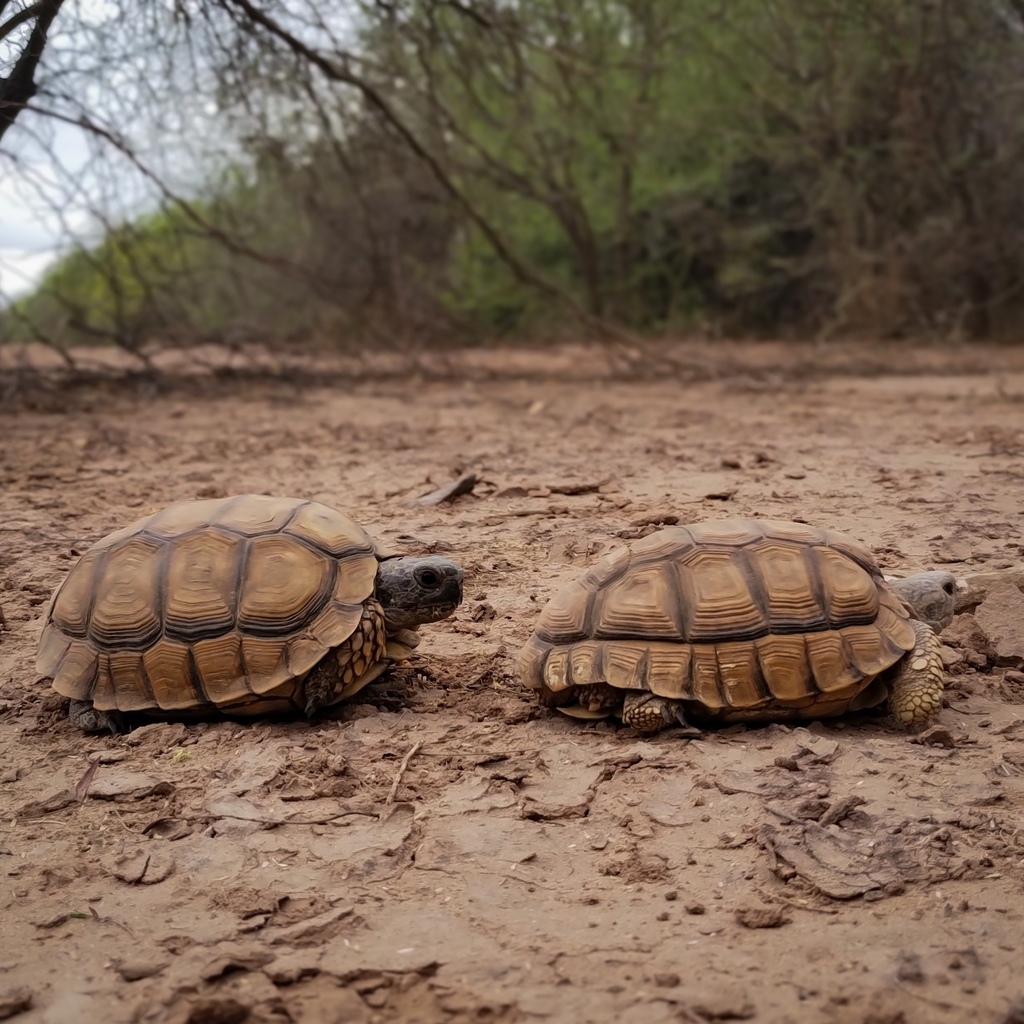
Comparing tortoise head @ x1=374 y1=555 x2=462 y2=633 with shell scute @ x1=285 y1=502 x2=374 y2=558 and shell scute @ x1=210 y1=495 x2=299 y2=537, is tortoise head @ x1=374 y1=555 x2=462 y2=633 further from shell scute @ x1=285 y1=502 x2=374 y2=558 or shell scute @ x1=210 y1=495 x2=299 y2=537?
shell scute @ x1=210 y1=495 x2=299 y2=537

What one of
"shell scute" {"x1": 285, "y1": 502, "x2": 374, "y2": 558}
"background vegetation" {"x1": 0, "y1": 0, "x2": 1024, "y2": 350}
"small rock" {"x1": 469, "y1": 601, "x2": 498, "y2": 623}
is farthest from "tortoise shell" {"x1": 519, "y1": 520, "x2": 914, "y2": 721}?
"background vegetation" {"x1": 0, "y1": 0, "x2": 1024, "y2": 350}

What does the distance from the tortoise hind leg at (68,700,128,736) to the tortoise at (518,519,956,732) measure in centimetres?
128

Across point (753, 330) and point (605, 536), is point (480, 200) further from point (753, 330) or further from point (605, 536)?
point (605, 536)

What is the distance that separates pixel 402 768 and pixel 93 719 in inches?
43.7

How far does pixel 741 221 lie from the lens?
19.6m

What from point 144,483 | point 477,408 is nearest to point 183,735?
point 144,483

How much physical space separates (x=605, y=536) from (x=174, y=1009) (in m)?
3.20

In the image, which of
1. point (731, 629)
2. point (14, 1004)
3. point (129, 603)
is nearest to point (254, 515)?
point (129, 603)

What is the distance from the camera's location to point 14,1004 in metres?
2.25

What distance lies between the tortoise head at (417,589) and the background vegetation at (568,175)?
4205mm

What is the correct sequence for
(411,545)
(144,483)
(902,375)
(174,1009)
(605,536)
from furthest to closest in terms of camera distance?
1. (902,375)
2. (144,483)
3. (605,536)
4. (411,545)
5. (174,1009)

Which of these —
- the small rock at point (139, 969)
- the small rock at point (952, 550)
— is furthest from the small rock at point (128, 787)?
the small rock at point (952, 550)

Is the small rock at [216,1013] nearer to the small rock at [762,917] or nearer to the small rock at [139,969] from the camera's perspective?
the small rock at [139,969]

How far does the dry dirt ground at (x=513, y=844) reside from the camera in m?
2.28
